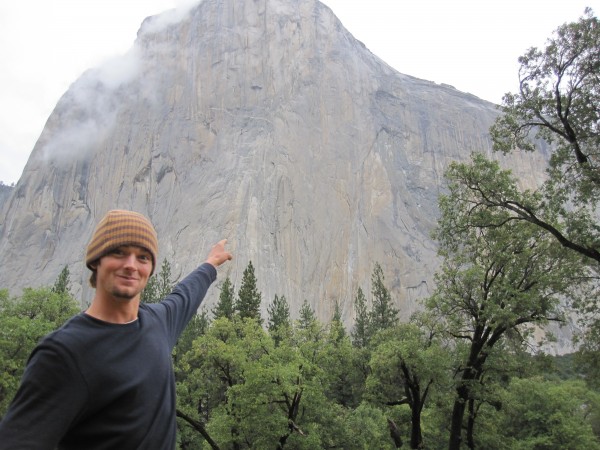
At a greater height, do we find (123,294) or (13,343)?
(13,343)

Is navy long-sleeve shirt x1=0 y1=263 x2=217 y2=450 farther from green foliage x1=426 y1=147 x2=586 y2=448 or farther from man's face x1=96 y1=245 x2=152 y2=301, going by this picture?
green foliage x1=426 y1=147 x2=586 y2=448

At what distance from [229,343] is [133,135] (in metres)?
70.2

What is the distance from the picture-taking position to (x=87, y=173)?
3413 inches

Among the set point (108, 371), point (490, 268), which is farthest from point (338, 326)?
point (108, 371)

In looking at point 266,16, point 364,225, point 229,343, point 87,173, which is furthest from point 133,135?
point 229,343

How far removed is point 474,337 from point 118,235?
1656cm

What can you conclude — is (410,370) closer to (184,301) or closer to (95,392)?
(184,301)

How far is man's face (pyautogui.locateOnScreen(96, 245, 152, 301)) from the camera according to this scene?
2.27 m

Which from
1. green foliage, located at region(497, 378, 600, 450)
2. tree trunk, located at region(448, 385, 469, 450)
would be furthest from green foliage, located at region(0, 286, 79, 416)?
green foliage, located at region(497, 378, 600, 450)

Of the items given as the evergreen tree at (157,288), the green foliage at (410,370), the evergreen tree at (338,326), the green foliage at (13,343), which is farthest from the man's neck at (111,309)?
the evergreen tree at (157,288)

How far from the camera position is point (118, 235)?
7.74ft

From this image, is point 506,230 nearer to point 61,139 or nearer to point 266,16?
point 266,16

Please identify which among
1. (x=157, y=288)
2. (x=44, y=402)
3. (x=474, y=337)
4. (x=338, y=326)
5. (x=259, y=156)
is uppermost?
(x=259, y=156)

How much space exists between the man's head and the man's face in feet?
0.11
